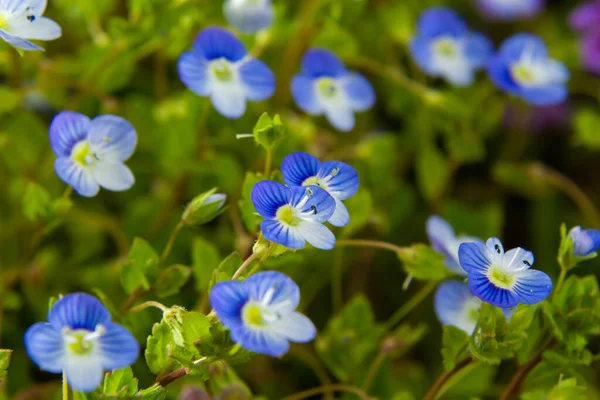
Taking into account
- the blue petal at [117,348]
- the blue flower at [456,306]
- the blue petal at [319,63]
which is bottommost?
the blue flower at [456,306]

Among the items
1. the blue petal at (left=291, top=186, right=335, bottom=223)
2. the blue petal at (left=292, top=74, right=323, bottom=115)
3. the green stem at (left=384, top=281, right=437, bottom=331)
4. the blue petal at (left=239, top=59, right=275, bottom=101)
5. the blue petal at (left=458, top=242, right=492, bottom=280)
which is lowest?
the green stem at (left=384, top=281, right=437, bottom=331)

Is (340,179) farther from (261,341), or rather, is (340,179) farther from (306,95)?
(306,95)

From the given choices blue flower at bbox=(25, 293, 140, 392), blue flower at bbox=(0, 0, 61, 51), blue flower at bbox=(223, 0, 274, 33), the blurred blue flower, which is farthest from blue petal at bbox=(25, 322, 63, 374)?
the blurred blue flower

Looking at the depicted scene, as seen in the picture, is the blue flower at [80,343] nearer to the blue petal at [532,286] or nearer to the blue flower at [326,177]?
the blue flower at [326,177]

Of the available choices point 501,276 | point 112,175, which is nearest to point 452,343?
point 501,276

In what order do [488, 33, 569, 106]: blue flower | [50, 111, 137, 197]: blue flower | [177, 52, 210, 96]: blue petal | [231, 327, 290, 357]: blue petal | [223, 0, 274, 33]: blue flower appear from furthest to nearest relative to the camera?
[488, 33, 569, 106]: blue flower
[223, 0, 274, 33]: blue flower
[177, 52, 210, 96]: blue petal
[50, 111, 137, 197]: blue flower
[231, 327, 290, 357]: blue petal

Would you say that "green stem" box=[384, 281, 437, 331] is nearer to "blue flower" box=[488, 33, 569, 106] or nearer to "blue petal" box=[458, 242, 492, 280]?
"blue petal" box=[458, 242, 492, 280]

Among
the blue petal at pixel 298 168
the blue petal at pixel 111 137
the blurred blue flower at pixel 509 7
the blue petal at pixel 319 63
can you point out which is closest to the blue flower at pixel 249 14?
the blue petal at pixel 319 63
